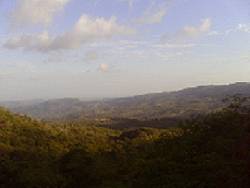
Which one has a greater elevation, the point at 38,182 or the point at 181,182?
the point at 181,182

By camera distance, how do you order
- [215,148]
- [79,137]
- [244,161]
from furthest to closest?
[79,137], [215,148], [244,161]

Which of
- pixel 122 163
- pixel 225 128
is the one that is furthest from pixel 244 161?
pixel 122 163

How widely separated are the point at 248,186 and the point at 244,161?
5.93 ft

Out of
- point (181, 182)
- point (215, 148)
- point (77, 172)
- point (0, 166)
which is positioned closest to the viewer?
point (181, 182)

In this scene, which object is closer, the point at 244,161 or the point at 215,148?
the point at 244,161

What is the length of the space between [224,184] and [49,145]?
55.2 m

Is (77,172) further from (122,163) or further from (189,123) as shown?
(189,123)

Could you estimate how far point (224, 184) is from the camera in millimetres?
18781

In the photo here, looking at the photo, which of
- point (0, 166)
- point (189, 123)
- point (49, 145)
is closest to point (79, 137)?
point (49, 145)

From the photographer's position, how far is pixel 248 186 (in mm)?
17938

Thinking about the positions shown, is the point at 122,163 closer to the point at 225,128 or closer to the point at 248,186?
the point at 225,128

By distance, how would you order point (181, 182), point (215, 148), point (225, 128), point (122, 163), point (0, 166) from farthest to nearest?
point (0, 166) < point (122, 163) < point (225, 128) < point (215, 148) < point (181, 182)

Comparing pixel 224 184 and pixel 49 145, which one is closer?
pixel 224 184

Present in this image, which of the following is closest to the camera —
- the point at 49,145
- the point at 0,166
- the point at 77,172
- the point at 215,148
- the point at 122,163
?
the point at 215,148
